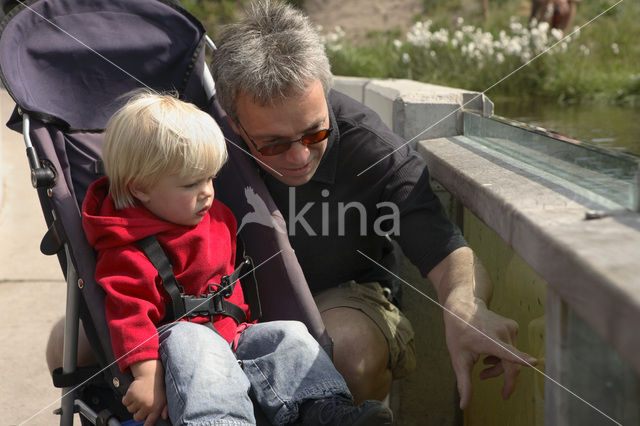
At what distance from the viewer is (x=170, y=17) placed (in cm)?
272

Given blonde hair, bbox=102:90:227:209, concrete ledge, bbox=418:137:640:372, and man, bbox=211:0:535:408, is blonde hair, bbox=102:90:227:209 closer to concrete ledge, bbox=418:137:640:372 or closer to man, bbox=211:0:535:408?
man, bbox=211:0:535:408

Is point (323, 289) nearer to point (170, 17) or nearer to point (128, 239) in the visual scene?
point (128, 239)

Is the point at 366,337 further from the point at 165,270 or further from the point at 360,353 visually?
the point at 165,270

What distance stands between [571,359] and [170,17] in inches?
71.3

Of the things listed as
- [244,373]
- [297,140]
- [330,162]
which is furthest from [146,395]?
[330,162]

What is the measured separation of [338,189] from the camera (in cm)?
256

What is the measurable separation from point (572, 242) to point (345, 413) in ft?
→ 2.57

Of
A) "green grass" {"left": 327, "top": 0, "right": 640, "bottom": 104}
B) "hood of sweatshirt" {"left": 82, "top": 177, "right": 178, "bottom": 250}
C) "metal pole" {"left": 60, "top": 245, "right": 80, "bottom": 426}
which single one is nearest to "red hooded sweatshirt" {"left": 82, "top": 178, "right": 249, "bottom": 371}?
"hood of sweatshirt" {"left": 82, "top": 177, "right": 178, "bottom": 250}

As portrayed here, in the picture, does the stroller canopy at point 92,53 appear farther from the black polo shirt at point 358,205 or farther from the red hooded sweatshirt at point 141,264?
the black polo shirt at point 358,205

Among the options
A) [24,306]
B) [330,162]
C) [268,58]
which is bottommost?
[24,306]

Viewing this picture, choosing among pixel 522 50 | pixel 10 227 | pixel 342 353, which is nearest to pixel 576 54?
pixel 522 50

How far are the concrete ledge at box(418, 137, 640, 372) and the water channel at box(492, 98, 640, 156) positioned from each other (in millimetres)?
1227

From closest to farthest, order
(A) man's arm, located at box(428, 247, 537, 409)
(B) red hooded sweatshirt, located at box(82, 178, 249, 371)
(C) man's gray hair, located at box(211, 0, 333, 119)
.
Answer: (A) man's arm, located at box(428, 247, 537, 409), (B) red hooded sweatshirt, located at box(82, 178, 249, 371), (C) man's gray hair, located at box(211, 0, 333, 119)

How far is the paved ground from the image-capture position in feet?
10.4
